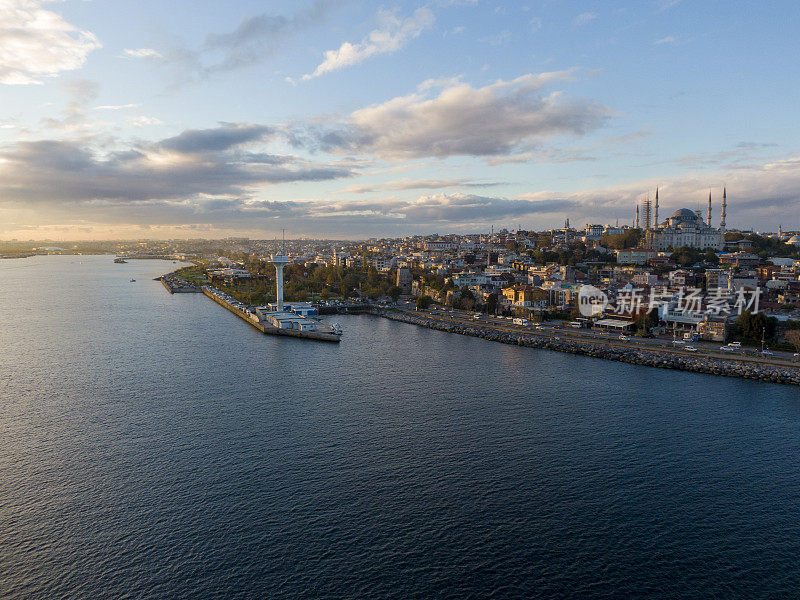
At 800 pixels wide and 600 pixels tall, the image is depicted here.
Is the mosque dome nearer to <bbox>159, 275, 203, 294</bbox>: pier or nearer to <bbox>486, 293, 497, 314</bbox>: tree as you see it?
<bbox>486, 293, 497, 314</bbox>: tree

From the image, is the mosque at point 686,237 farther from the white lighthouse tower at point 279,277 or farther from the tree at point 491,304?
the white lighthouse tower at point 279,277

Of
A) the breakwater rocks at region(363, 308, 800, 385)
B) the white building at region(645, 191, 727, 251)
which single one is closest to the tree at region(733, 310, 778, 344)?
the breakwater rocks at region(363, 308, 800, 385)

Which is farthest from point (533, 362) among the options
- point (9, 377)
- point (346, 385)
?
point (9, 377)

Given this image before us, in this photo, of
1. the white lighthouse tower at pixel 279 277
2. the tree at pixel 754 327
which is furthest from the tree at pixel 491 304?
the tree at pixel 754 327

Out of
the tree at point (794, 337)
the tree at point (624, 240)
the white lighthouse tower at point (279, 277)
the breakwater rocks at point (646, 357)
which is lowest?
the breakwater rocks at point (646, 357)

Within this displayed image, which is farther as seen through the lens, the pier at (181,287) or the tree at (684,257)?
the pier at (181,287)

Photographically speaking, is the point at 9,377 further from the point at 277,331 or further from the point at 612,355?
the point at 612,355
